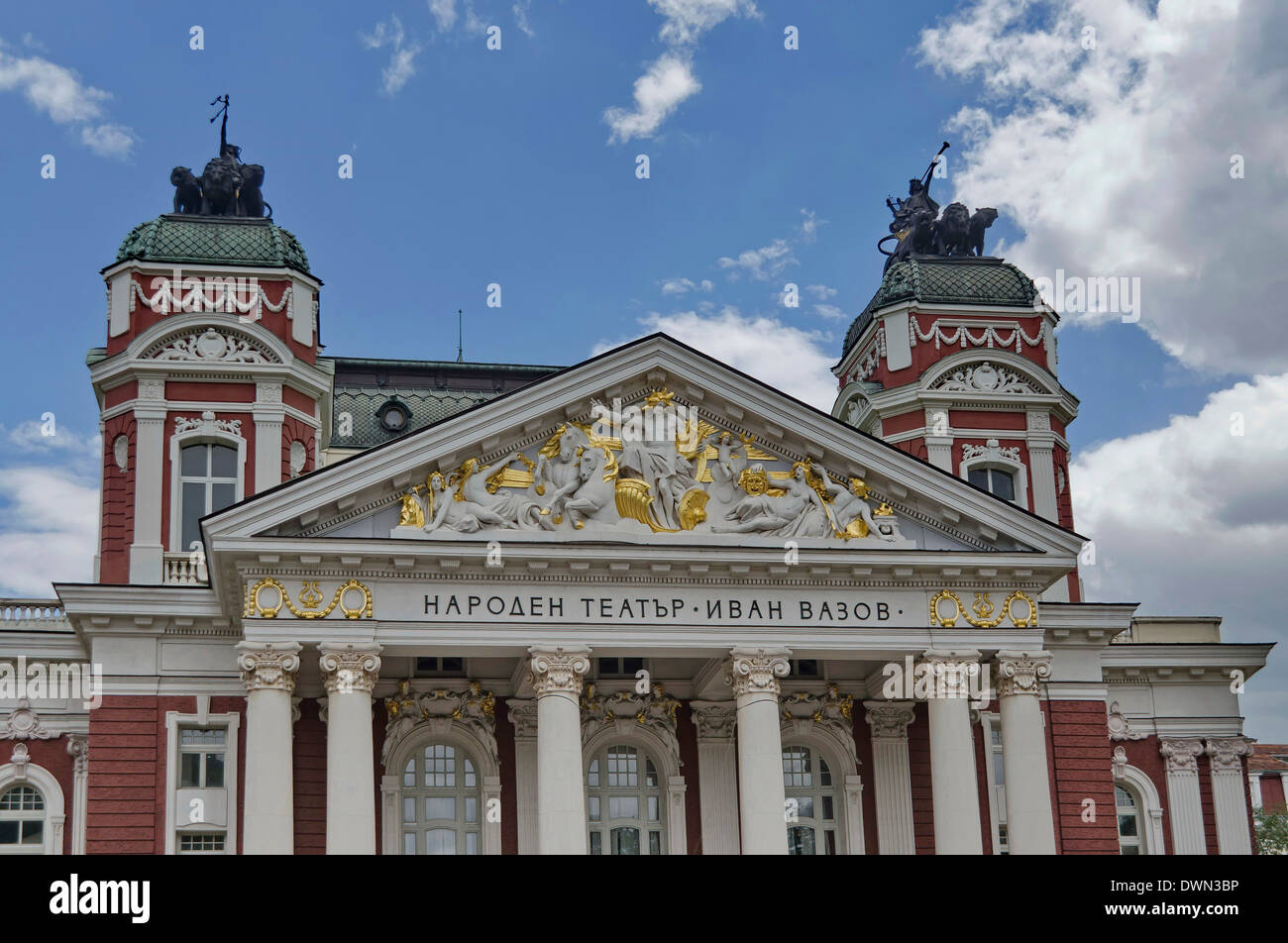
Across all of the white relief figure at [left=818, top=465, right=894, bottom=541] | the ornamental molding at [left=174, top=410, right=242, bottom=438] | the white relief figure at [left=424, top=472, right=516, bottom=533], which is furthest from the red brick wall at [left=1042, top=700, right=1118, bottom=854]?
the ornamental molding at [left=174, top=410, right=242, bottom=438]

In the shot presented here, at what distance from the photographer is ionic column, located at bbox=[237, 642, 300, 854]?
31781mm

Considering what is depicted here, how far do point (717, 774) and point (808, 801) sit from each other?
7.75ft

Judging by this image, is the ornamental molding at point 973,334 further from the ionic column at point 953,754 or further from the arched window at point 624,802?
the arched window at point 624,802

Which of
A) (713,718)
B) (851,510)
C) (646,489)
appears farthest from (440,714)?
(851,510)

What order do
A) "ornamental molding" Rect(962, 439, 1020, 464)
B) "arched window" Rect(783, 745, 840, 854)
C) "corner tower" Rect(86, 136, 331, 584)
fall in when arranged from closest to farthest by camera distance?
"arched window" Rect(783, 745, 840, 854), "corner tower" Rect(86, 136, 331, 584), "ornamental molding" Rect(962, 439, 1020, 464)

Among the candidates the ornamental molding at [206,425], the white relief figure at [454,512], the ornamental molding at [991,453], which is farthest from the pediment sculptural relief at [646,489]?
the ornamental molding at [991,453]

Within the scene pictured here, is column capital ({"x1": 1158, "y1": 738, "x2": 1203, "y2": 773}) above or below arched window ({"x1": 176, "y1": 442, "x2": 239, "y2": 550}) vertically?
below

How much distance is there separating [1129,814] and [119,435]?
27493 millimetres

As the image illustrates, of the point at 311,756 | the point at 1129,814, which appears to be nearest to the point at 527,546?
the point at 311,756

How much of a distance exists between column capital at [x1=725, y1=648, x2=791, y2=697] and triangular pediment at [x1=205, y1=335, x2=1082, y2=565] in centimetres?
215

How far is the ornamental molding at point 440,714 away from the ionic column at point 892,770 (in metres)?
8.67

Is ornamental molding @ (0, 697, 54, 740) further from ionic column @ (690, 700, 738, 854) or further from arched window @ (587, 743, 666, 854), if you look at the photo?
ionic column @ (690, 700, 738, 854)

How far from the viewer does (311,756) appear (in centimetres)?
3609

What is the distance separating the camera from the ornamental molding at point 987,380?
1797 inches
